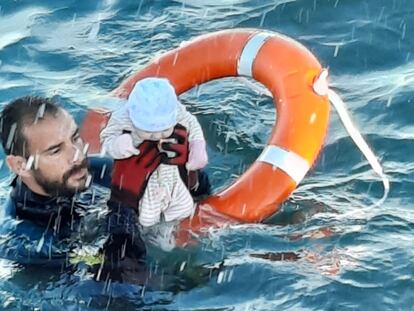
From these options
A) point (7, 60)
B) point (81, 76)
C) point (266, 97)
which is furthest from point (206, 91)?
point (7, 60)

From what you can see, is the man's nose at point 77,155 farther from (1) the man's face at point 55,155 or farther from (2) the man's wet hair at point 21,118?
(2) the man's wet hair at point 21,118

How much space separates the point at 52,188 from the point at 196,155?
668 millimetres

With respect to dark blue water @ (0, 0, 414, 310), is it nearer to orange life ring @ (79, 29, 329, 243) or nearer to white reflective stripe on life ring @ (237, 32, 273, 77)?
orange life ring @ (79, 29, 329, 243)

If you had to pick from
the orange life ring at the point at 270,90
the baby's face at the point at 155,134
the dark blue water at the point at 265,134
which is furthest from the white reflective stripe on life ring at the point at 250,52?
the baby's face at the point at 155,134

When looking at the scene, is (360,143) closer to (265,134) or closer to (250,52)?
(250,52)

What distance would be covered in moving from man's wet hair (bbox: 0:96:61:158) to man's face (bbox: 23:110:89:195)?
0.02 meters

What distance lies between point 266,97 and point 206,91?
38cm

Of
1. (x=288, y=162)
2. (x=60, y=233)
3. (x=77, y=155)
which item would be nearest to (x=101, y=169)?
(x=77, y=155)

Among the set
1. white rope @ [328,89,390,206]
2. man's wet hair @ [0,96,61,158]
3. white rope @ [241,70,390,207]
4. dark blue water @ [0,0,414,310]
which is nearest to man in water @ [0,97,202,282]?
man's wet hair @ [0,96,61,158]

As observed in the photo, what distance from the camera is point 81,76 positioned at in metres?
7.61

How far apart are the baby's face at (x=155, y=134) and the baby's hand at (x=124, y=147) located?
0.06 meters

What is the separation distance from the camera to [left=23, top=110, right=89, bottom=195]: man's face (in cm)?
526

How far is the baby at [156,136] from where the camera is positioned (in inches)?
199

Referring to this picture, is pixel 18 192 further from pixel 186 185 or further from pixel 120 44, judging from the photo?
pixel 120 44
